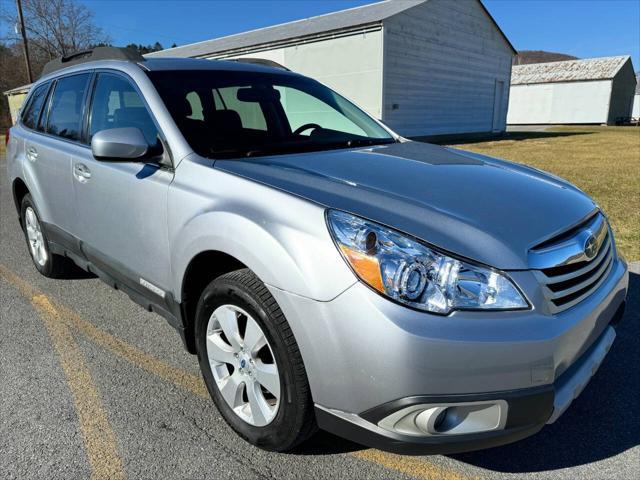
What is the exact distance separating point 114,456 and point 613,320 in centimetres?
248

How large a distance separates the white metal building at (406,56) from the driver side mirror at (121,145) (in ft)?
52.7

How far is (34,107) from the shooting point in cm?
450

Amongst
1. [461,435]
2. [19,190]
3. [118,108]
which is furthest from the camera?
[19,190]

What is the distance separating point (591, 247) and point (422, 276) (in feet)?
3.16

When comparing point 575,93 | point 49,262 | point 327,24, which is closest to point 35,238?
point 49,262

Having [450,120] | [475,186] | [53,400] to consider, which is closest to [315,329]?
[475,186]

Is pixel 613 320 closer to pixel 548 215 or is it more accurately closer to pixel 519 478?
pixel 548 215

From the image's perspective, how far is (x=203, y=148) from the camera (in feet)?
8.45

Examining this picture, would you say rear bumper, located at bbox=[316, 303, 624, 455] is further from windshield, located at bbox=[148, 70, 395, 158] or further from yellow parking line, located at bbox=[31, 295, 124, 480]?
windshield, located at bbox=[148, 70, 395, 158]

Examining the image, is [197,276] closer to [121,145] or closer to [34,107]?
[121,145]

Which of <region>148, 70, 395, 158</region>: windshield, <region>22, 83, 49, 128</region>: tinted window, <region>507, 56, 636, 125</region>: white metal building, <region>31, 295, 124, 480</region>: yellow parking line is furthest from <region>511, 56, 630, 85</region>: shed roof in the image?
<region>31, 295, 124, 480</region>: yellow parking line

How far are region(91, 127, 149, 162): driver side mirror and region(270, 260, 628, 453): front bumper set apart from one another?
1.20m

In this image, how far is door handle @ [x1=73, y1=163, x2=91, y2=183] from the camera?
3.19m

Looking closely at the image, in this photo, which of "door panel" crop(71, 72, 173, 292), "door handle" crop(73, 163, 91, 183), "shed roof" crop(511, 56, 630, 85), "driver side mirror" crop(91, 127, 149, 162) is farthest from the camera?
"shed roof" crop(511, 56, 630, 85)
